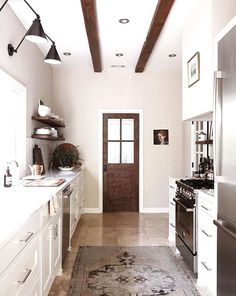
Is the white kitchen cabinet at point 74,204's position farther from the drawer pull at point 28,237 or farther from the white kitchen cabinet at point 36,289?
the drawer pull at point 28,237

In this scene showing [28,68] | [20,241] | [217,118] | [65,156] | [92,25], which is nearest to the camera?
[20,241]

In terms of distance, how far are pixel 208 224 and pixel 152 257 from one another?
1163 millimetres

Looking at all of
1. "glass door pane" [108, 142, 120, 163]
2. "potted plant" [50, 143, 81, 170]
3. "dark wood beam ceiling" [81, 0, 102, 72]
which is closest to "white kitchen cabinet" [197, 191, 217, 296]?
"dark wood beam ceiling" [81, 0, 102, 72]

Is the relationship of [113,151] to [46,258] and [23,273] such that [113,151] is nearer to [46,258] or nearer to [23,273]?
[46,258]

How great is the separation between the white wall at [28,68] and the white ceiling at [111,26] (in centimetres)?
19

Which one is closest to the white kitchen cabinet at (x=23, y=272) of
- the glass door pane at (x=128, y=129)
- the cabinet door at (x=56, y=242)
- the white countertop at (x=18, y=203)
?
the white countertop at (x=18, y=203)

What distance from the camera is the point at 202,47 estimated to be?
113 inches

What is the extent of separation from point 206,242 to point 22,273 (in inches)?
64.1

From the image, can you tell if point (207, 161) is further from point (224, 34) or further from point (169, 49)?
point (224, 34)

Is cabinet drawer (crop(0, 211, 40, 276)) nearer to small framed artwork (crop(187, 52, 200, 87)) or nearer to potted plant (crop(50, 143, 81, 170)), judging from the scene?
small framed artwork (crop(187, 52, 200, 87))

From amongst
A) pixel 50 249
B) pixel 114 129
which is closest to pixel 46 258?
pixel 50 249

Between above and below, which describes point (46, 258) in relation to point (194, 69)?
below

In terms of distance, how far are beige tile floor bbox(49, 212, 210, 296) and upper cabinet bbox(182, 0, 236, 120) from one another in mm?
1852

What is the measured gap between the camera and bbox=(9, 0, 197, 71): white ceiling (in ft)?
10.2
